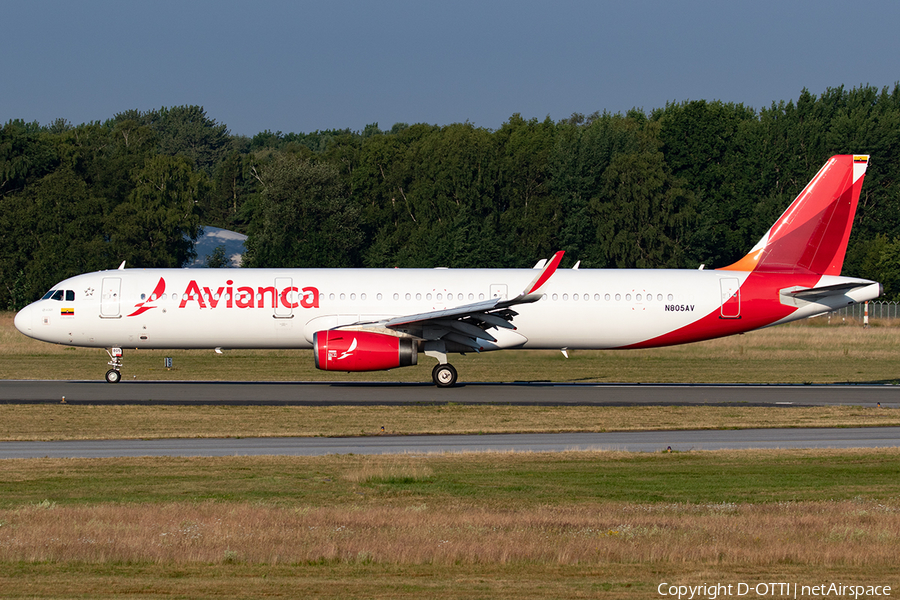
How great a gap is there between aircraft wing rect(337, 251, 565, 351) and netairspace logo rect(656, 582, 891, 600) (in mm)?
19723

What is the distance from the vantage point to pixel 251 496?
48.6 ft

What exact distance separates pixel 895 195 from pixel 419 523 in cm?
8487

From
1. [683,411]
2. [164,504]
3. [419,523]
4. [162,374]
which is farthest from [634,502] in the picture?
[162,374]

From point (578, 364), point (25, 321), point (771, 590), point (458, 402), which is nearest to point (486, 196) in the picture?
point (578, 364)

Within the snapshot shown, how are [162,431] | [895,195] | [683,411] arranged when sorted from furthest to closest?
[895,195] < [683,411] < [162,431]

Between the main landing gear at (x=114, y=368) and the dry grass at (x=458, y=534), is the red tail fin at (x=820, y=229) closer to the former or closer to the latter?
the dry grass at (x=458, y=534)

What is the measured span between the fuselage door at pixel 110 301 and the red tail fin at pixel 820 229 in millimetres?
20871

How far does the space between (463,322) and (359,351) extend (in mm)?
3518

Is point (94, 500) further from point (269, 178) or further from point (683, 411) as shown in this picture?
point (269, 178)

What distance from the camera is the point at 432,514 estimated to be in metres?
13.1

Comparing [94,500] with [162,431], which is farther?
[162,431]

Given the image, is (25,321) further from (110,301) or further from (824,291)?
(824,291)

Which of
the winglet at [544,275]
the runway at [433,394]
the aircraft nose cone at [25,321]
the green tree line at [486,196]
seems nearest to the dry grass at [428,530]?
the runway at [433,394]

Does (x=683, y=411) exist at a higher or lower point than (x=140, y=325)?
lower
